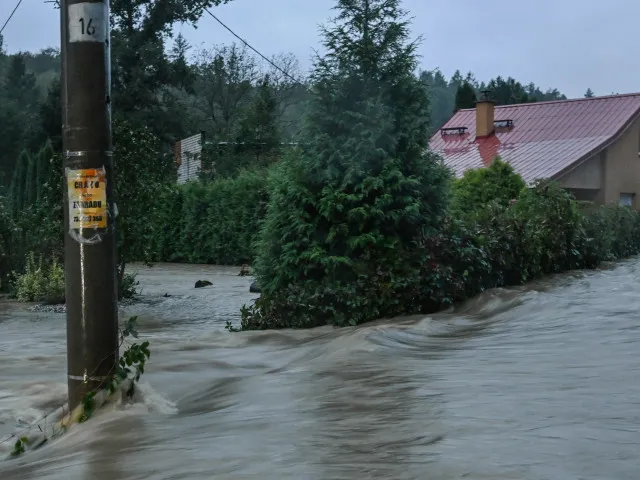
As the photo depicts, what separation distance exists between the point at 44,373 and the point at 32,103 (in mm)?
63941

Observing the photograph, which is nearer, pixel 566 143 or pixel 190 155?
pixel 566 143

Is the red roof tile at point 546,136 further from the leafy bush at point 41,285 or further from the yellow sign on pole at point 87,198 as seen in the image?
the yellow sign on pole at point 87,198

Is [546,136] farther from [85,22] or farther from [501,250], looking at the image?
[85,22]

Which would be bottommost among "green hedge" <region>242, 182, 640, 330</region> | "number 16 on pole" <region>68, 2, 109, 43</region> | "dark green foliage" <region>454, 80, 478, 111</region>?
"green hedge" <region>242, 182, 640, 330</region>

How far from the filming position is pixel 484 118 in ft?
132

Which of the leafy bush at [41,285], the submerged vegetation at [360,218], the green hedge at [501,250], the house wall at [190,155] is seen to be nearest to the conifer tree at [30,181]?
the submerged vegetation at [360,218]

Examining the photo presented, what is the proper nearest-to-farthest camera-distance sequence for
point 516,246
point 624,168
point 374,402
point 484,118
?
point 374,402, point 516,246, point 624,168, point 484,118

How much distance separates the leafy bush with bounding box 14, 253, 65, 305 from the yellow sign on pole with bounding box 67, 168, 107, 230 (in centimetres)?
1056

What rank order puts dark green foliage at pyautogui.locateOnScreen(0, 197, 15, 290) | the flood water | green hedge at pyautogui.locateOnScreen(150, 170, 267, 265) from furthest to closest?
green hedge at pyautogui.locateOnScreen(150, 170, 267, 265)
dark green foliage at pyautogui.locateOnScreen(0, 197, 15, 290)
the flood water

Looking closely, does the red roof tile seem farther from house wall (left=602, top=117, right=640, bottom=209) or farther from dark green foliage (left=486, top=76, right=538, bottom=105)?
dark green foliage (left=486, top=76, right=538, bottom=105)

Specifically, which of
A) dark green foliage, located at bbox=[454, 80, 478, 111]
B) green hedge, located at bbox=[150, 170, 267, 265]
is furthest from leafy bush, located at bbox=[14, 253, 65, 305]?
dark green foliage, located at bbox=[454, 80, 478, 111]

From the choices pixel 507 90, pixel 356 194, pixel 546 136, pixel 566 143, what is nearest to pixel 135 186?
pixel 356 194

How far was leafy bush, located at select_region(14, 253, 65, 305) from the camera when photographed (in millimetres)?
16734

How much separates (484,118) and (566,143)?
4.79 metres
